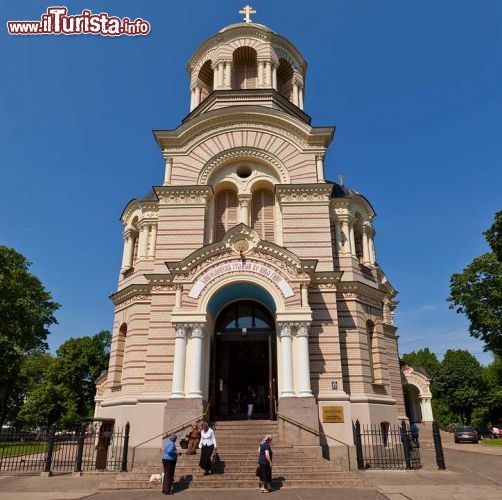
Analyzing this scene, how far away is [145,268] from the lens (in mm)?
21266

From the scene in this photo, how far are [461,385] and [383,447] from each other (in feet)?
157

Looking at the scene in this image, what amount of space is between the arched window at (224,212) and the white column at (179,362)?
5963 millimetres

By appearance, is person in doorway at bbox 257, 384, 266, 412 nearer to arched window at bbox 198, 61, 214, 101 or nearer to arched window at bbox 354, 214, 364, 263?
arched window at bbox 354, 214, 364, 263

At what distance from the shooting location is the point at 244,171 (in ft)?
73.7

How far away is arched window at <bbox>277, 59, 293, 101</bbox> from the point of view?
27.9 metres

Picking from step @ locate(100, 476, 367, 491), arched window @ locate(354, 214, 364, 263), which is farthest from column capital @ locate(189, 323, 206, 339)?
arched window @ locate(354, 214, 364, 263)

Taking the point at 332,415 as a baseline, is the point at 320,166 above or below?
above

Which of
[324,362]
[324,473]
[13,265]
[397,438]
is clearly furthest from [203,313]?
[13,265]

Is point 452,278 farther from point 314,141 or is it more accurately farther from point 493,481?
point 493,481

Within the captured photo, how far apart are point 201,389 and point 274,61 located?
20.4 m

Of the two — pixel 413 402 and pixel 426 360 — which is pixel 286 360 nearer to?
pixel 413 402

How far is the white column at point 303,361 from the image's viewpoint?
16000mm

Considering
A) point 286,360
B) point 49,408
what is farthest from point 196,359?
point 49,408

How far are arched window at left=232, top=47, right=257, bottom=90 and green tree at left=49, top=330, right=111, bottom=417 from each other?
39.4 m
